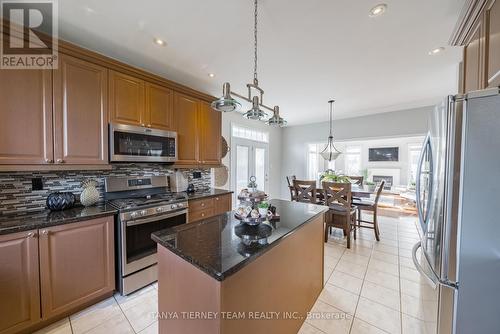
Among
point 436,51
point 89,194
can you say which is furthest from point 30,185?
point 436,51

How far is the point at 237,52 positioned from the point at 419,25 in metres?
1.71

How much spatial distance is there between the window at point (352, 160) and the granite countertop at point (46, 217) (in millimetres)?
9505

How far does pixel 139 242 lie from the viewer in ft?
6.50

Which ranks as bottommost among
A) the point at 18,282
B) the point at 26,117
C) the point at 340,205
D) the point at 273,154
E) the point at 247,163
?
the point at 18,282

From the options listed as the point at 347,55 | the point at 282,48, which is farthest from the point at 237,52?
the point at 347,55

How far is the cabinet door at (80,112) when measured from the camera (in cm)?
174

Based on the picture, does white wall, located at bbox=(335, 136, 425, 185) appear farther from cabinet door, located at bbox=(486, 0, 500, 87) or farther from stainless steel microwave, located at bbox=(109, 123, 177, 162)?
stainless steel microwave, located at bbox=(109, 123, 177, 162)

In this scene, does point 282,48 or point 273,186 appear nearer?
point 282,48

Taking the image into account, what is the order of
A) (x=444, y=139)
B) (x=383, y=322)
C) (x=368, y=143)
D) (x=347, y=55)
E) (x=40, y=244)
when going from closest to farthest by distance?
(x=444, y=139) → (x=40, y=244) → (x=383, y=322) → (x=347, y=55) → (x=368, y=143)

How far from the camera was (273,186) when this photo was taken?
590cm

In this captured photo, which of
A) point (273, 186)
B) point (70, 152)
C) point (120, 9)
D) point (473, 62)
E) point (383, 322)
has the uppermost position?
point (120, 9)

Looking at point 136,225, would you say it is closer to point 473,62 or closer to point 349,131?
point 473,62

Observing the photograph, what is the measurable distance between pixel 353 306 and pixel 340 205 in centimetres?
164

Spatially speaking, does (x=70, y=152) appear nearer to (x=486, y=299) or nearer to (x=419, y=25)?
(x=486, y=299)
